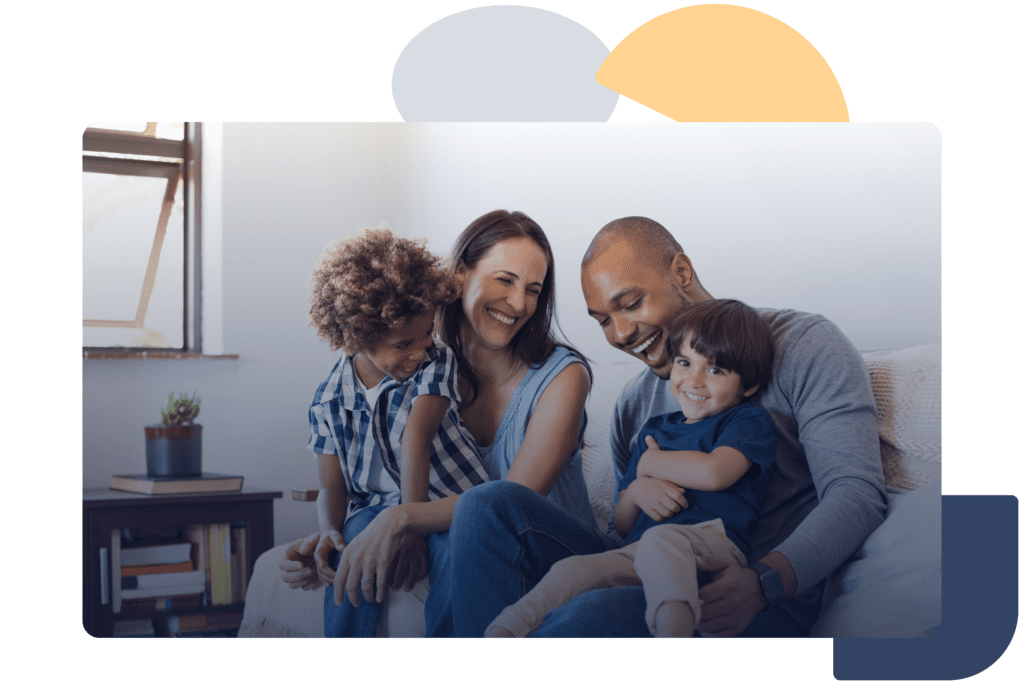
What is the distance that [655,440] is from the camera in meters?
2.42

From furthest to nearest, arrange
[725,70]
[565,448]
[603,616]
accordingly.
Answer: [725,70] < [565,448] < [603,616]

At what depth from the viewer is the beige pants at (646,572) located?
233 centimetres

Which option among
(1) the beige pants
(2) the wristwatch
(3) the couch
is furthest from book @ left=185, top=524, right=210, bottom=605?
(2) the wristwatch

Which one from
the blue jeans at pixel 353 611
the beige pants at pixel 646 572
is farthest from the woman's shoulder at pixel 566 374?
the blue jeans at pixel 353 611

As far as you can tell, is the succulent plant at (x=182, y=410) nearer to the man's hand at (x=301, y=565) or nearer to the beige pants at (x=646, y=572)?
the man's hand at (x=301, y=565)

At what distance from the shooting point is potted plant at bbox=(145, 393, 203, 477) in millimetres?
2453

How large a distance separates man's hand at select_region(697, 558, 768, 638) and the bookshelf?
1.08m

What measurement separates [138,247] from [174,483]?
23.4 inches

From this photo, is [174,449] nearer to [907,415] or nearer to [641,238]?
[641,238]

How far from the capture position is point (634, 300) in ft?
8.03

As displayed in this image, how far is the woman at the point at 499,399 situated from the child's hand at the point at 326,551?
2 centimetres

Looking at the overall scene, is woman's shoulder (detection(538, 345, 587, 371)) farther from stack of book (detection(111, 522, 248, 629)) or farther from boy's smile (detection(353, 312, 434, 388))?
stack of book (detection(111, 522, 248, 629))

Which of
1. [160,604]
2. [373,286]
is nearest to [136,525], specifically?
[160,604]
